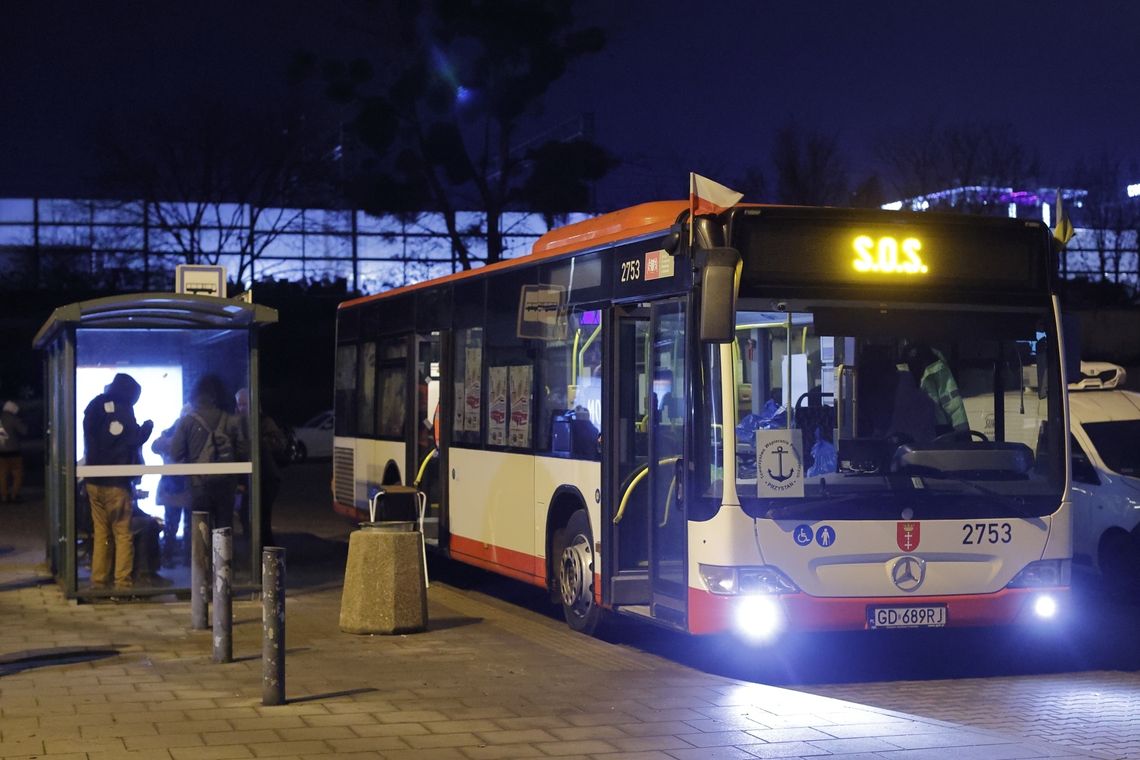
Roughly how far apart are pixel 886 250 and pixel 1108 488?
213 inches

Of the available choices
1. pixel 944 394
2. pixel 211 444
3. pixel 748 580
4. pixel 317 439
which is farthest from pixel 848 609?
pixel 317 439

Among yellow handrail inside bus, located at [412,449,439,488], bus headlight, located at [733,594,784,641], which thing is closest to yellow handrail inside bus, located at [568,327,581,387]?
bus headlight, located at [733,594,784,641]

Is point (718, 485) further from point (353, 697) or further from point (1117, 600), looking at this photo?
point (1117, 600)

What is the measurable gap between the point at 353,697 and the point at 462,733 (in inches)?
47.0

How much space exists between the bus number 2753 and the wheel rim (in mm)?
2812

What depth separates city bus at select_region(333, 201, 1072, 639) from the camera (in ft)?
31.3

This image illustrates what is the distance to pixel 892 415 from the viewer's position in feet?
32.0

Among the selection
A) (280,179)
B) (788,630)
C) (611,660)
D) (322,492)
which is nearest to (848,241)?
(788,630)

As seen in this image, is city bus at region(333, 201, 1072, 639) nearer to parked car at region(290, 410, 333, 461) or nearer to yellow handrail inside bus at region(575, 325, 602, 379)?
yellow handrail inside bus at region(575, 325, 602, 379)

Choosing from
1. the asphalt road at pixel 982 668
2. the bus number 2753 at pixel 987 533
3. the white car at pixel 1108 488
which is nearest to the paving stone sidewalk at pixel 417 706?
the asphalt road at pixel 982 668

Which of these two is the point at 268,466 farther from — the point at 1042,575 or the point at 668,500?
the point at 1042,575

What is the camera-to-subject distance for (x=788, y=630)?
9602 mm

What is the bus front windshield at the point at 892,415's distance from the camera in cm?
955

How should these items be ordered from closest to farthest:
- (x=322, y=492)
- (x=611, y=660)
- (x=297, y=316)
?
1. (x=611, y=660)
2. (x=322, y=492)
3. (x=297, y=316)
